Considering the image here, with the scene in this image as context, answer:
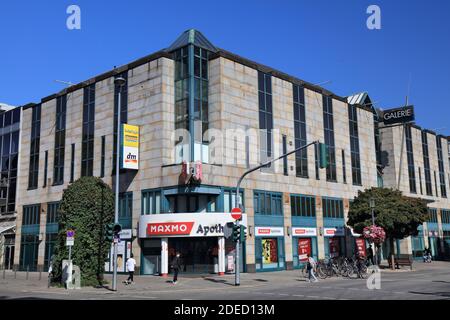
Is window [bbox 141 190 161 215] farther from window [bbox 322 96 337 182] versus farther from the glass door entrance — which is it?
window [bbox 322 96 337 182]

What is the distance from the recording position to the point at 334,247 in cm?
4697

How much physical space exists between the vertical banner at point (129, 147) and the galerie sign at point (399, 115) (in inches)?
1377

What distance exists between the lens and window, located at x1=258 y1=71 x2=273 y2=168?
4125cm

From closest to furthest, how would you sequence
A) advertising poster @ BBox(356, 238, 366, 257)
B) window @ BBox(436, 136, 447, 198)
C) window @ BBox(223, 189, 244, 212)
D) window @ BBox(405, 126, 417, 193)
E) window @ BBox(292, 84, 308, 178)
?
window @ BBox(223, 189, 244, 212) → window @ BBox(292, 84, 308, 178) → advertising poster @ BBox(356, 238, 366, 257) → window @ BBox(405, 126, 417, 193) → window @ BBox(436, 136, 447, 198)

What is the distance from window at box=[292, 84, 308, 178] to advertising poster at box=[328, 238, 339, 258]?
23.2ft

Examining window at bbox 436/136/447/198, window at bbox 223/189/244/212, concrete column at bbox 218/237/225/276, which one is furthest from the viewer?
window at bbox 436/136/447/198

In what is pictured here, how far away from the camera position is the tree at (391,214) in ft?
132

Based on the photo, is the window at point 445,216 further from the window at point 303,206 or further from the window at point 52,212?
the window at point 52,212

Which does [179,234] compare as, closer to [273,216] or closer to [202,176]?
[202,176]

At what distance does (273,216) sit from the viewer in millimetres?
40844

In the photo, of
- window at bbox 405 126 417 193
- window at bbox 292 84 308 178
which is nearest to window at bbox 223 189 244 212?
window at bbox 292 84 308 178

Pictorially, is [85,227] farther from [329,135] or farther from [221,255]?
[329,135]
